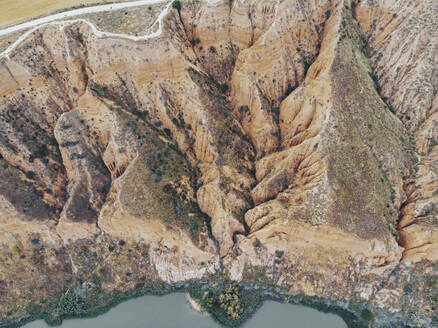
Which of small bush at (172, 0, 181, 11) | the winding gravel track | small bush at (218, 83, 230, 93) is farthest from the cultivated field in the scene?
small bush at (218, 83, 230, 93)

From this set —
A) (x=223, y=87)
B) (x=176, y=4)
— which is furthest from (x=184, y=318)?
(x=176, y=4)

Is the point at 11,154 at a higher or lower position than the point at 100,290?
higher

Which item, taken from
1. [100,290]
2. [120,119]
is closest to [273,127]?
[120,119]

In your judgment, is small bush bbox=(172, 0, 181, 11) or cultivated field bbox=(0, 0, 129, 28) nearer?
small bush bbox=(172, 0, 181, 11)

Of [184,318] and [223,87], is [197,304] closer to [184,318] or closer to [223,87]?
[184,318]

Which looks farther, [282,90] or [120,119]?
[282,90]

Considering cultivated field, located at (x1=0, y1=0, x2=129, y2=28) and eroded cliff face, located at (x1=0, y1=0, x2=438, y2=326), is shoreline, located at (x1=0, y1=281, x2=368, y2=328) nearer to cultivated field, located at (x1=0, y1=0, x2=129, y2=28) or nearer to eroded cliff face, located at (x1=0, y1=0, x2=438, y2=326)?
eroded cliff face, located at (x1=0, y1=0, x2=438, y2=326)

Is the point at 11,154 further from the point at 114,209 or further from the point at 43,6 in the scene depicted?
the point at 43,6
